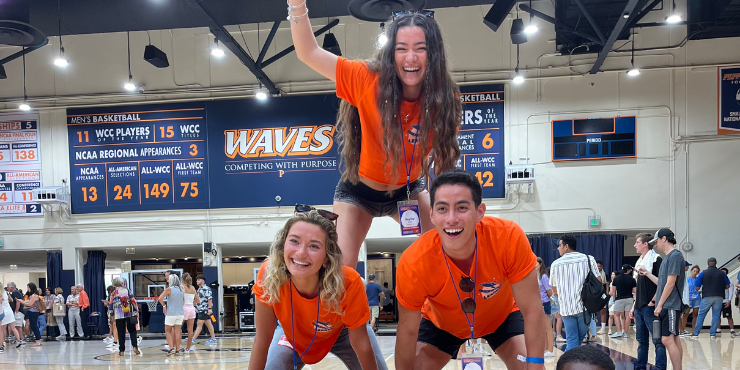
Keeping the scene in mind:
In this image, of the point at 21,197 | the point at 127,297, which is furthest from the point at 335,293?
the point at 21,197

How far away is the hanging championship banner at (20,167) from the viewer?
659 inches

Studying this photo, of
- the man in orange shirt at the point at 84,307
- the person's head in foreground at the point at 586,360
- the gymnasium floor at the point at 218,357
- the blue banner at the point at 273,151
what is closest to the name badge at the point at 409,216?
the person's head in foreground at the point at 586,360

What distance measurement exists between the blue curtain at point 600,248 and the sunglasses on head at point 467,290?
1240 centimetres

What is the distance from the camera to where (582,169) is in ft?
49.5

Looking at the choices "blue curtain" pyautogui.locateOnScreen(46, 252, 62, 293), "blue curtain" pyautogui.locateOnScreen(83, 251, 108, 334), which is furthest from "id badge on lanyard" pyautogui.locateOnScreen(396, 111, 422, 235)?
"blue curtain" pyautogui.locateOnScreen(46, 252, 62, 293)

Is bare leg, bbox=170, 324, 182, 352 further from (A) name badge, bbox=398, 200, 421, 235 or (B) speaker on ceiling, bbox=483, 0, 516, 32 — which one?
(A) name badge, bbox=398, 200, 421, 235

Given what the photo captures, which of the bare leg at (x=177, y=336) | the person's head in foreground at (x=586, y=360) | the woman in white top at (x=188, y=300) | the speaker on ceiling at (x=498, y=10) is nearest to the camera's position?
the person's head in foreground at (x=586, y=360)

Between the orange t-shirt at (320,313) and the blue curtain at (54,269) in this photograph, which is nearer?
the orange t-shirt at (320,313)

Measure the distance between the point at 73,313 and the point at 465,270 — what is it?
627 inches

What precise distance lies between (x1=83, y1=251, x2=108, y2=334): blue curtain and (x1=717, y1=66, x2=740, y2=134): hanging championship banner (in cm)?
1715

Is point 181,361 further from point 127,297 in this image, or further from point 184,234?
point 184,234

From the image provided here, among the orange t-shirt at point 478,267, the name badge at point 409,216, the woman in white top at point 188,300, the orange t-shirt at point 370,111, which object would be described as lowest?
the woman in white top at point 188,300

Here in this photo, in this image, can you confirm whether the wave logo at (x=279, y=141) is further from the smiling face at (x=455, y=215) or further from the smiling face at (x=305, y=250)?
the smiling face at (x=455, y=215)

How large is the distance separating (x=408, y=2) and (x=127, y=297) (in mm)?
7386
